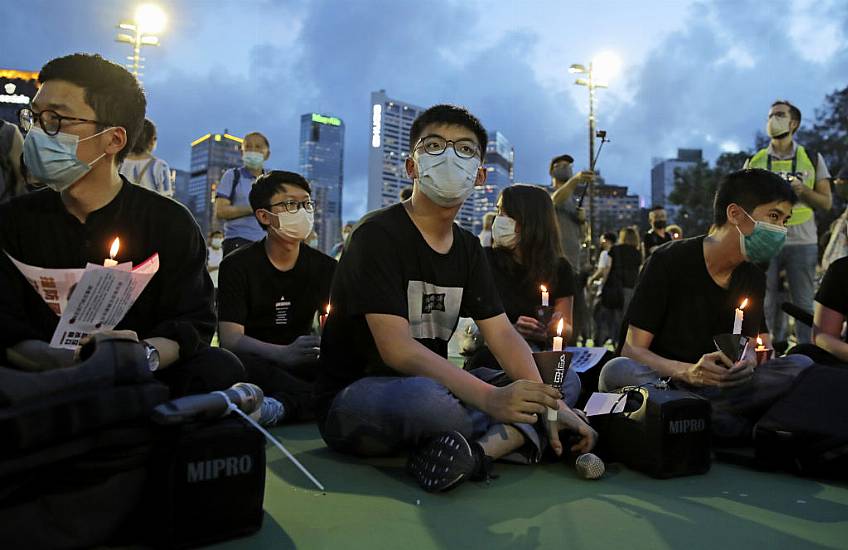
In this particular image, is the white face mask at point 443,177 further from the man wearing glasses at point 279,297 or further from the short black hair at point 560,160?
the short black hair at point 560,160

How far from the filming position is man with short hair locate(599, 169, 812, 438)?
10.8 feet

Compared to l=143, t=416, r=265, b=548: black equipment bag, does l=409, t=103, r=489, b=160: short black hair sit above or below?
above

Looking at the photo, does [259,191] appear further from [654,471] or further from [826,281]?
[826,281]

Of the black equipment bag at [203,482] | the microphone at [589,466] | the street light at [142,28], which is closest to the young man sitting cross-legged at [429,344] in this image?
the microphone at [589,466]

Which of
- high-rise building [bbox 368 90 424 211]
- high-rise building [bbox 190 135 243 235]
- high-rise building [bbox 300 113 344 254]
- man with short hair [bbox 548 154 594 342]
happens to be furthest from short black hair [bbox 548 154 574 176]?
high-rise building [bbox 300 113 344 254]

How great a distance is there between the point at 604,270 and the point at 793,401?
7329 mm

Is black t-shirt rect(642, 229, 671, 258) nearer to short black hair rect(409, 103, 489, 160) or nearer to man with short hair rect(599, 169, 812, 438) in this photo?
man with short hair rect(599, 169, 812, 438)

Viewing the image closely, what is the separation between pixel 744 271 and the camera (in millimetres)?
3521

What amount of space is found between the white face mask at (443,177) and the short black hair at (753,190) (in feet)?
5.30

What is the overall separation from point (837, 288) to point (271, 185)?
3508mm

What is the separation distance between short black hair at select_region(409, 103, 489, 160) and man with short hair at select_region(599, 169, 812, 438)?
1.23m

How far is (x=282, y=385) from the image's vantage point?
3850 mm

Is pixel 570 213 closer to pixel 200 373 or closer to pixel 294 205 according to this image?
pixel 294 205

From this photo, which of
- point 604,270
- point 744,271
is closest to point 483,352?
point 744,271
